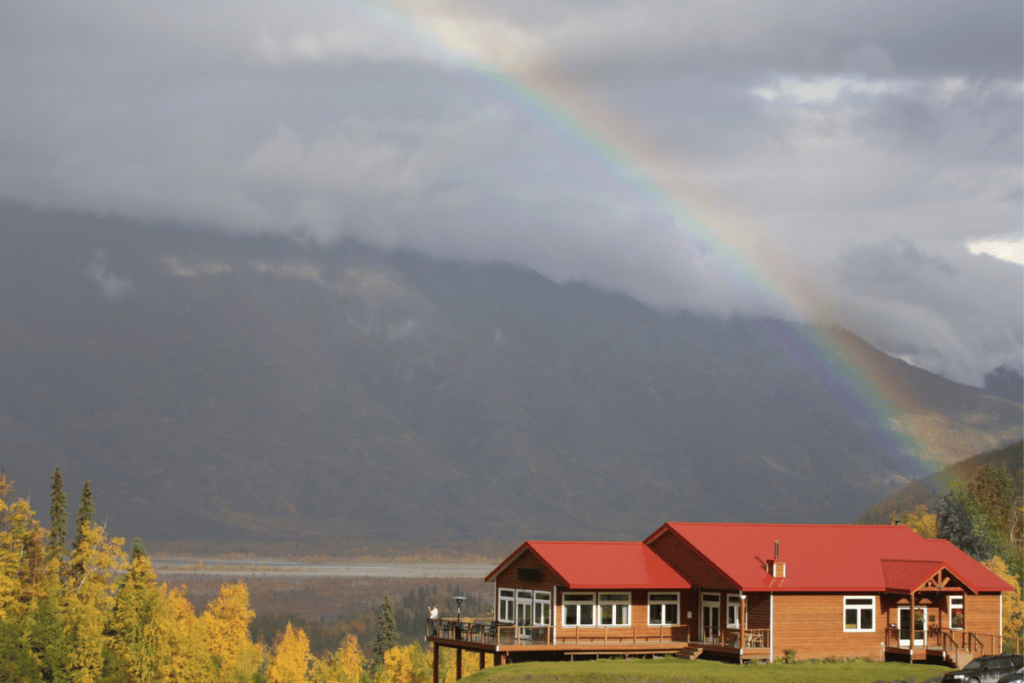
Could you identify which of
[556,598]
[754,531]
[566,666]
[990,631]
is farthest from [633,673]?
[990,631]

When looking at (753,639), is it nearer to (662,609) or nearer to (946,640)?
(662,609)

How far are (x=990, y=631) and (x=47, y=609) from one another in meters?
70.3

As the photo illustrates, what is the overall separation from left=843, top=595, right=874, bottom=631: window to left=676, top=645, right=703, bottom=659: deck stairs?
8.52 m

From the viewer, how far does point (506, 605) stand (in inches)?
3019

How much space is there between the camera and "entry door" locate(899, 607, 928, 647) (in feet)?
235

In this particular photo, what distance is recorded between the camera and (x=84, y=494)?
107562 mm

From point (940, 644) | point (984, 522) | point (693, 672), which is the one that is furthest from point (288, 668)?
point (693, 672)

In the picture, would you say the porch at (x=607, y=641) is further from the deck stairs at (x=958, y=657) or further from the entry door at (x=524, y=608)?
the deck stairs at (x=958, y=657)

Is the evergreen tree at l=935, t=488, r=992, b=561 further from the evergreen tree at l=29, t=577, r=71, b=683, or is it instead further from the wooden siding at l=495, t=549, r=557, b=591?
the evergreen tree at l=29, t=577, r=71, b=683

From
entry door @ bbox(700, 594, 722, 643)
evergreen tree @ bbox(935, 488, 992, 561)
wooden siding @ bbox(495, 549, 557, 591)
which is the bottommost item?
entry door @ bbox(700, 594, 722, 643)

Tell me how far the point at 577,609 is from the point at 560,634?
5.60ft

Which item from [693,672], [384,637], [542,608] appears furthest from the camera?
[384,637]

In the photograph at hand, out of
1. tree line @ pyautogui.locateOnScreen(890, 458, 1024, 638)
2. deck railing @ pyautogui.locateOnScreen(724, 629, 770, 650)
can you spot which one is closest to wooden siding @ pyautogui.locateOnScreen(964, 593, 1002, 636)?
deck railing @ pyautogui.locateOnScreen(724, 629, 770, 650)

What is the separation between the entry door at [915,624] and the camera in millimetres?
71500
